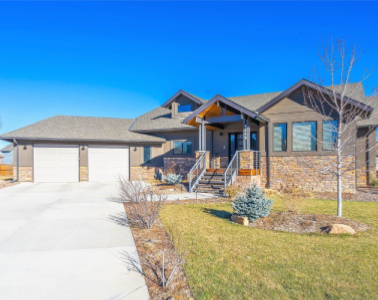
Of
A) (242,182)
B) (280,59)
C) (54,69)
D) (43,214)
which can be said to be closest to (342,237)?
(242,182)

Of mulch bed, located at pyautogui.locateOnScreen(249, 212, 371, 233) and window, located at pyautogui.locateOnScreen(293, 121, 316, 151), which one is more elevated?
window, located at pyautogui.locateOnScreen(293, 121, 316, 151)

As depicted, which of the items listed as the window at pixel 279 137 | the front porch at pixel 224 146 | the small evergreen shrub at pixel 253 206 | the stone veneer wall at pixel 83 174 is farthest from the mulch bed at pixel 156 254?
the stone veneer wall at pixel 83 174

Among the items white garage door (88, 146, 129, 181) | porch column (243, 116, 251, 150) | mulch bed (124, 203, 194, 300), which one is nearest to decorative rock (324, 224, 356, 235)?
mulch bed (124, 203, 194, 300)

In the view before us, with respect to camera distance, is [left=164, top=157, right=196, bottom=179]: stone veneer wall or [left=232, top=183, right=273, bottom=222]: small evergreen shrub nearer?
[left=232, top=183, right=273, bottom=222]: small evergreen shrub

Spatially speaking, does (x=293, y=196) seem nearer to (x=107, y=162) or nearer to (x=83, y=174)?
(x=107, y=162)

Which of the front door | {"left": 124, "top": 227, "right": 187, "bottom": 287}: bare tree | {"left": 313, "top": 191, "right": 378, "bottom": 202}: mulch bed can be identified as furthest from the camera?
the front door

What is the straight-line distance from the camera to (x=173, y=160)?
17.6m

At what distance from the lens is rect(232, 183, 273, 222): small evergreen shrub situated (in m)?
6.61

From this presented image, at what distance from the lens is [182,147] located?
61.2 feet

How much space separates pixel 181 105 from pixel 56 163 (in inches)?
380

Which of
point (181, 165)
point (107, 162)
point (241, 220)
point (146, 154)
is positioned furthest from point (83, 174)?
point (241, 220)

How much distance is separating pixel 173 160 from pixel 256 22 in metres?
10.1

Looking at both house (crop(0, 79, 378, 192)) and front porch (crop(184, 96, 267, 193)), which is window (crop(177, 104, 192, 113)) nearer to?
house (crop(0, 79, 378, 192))

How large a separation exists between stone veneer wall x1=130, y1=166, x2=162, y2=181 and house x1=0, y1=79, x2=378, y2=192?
71mm
